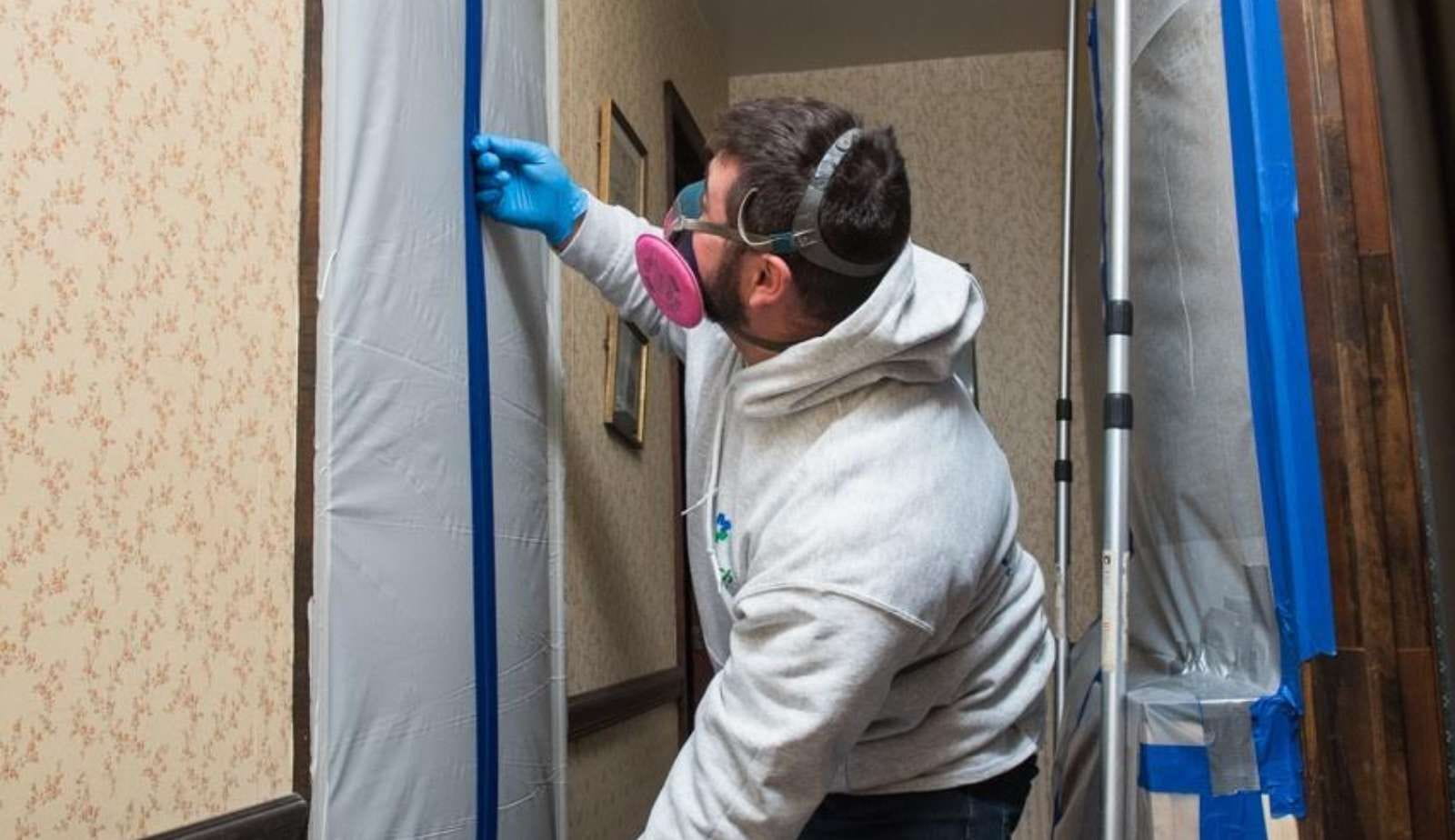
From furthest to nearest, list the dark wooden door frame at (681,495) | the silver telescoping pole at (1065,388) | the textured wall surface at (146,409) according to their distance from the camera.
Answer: the dark wooden door frame at (681,495), the silver telescoping pole at (1065,388), the textured wall surface at (146,409)

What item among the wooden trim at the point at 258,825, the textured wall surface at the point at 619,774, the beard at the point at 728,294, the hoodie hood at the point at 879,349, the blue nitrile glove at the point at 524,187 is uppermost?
the blue nitrile glove at the point at 524,187

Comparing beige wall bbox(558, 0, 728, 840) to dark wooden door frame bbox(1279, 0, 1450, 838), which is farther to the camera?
beige wall bbox(558, 0, 728, 840)

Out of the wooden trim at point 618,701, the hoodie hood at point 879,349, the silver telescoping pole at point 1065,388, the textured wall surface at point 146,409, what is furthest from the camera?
the silver telescoping pole at point 1065,388

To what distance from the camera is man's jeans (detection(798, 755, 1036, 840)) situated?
4.11ft

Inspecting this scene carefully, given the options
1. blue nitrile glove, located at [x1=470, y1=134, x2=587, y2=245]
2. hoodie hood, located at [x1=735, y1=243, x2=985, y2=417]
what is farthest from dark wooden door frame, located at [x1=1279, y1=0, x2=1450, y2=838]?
blue nitrile glove, located at [x1=470, y1=134, x2=587, y2=245]

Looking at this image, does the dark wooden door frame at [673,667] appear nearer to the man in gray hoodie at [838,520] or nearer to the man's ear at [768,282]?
the man in gray hoodie at [838,520]

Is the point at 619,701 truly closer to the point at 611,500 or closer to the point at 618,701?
the point at 618,701

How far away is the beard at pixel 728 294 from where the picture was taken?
126 cm

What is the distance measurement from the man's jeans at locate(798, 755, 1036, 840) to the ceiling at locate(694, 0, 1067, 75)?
2599mm

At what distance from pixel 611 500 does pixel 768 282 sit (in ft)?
2.76

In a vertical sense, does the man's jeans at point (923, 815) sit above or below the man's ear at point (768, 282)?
below

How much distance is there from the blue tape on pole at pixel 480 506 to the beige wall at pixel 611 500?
1.18 ft

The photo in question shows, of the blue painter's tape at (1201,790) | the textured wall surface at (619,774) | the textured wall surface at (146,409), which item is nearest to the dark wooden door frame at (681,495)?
the textured wall surface at (619,774)

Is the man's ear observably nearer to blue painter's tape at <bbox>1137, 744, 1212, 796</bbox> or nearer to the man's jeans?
the man's jeans
